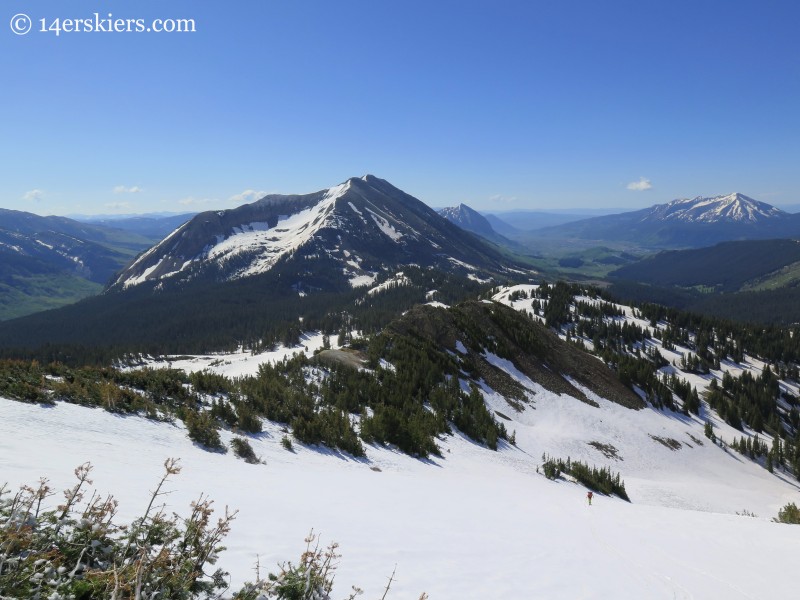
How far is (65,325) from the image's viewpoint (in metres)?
188

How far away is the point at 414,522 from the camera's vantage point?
43.2 feet

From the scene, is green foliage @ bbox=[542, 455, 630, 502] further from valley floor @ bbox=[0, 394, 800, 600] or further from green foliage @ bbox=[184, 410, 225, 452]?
green foliage @ bbox=[184, 410, 225, 452]

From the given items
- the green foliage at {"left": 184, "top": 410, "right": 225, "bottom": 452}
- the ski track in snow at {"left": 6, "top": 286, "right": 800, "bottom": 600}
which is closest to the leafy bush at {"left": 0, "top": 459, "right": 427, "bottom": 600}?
the ski track in snow at {"left": 6, "top": 286, "right": 800, "bottom": 600}

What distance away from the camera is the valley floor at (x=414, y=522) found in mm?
9234

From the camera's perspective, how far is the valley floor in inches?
364

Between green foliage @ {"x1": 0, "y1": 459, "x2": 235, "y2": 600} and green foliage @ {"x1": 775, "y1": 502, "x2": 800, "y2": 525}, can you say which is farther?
green foliage @ {"x1": 775, "y1": 502, "x2": 800, "y2": 525}

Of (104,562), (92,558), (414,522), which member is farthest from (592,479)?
(92,558)

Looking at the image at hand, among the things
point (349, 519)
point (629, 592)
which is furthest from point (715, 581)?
point (349, 519)

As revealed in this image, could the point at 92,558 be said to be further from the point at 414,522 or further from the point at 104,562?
the point at 414,522

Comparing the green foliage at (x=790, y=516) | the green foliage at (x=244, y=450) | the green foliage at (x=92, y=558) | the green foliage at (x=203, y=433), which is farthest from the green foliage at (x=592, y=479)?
the green foliage at (x=92, y=558)

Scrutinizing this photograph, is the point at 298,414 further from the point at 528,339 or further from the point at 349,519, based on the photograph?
the point at 528,339

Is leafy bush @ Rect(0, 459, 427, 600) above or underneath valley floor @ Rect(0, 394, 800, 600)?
above

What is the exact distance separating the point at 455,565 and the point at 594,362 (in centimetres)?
6467

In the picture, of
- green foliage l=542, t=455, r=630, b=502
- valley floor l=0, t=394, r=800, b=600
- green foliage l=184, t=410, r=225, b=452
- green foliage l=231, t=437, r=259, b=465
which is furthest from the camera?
green foliage l=542, t=455, r=630, b=502
